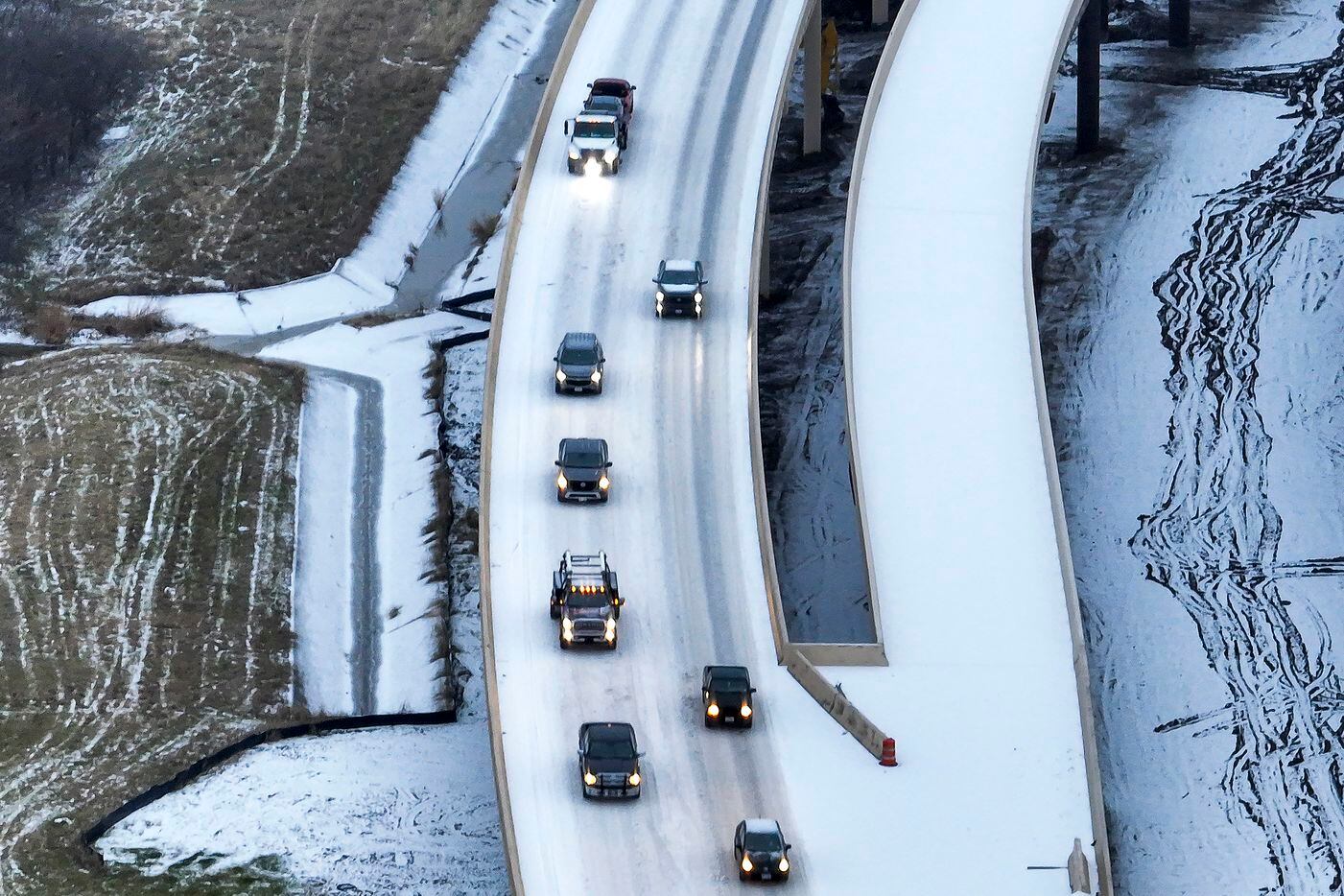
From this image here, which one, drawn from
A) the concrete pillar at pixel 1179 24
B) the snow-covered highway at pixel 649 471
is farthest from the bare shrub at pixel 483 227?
the concrete pillar at pixel 1179 24

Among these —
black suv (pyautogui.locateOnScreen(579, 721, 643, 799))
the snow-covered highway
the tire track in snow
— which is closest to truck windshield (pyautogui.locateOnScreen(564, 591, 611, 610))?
the snow-covered highway

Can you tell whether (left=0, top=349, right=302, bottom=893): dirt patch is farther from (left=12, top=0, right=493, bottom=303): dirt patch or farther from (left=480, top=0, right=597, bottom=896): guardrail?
(left=12, top=0, right=493, bottom=303): dirt patch

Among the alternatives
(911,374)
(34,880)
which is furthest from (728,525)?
Answer: (34,880)

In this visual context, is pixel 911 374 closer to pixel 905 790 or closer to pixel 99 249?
pixel 905 790

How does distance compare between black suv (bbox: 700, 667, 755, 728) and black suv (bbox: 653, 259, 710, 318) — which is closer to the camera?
black suv (bbox: 700, 667, 755, 728)

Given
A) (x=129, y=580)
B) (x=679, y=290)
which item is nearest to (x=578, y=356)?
(x=679, y=290)
